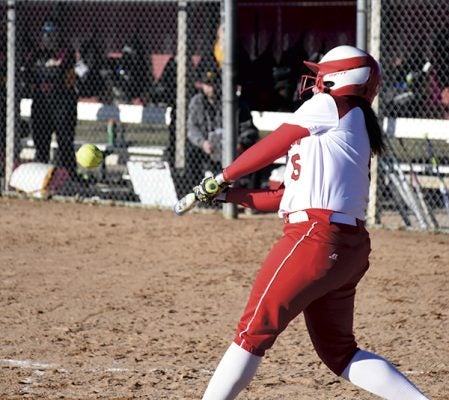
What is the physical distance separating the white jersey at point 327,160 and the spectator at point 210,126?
736 cm

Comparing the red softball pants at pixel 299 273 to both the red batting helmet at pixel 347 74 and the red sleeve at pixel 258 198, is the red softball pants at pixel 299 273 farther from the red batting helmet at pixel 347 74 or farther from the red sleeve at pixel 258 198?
the red batting helmet at pixel 347 74

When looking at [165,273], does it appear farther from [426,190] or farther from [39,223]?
[426,190]

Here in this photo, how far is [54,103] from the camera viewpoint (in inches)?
536

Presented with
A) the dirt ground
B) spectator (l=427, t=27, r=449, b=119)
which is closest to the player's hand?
the dirt ground

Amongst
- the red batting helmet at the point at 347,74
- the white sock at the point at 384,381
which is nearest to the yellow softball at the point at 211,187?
the red batting helmet at the point at 347,74

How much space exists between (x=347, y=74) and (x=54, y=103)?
9.59 meters

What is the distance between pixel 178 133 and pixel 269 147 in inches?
384

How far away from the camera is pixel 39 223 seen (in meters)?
11.0

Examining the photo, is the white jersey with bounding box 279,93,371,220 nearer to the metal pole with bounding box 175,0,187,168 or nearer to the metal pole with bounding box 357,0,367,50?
the metal pole with bounding box 357,0,367,50

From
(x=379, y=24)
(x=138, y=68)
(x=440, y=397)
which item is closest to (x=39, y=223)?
(x=379, y=24)

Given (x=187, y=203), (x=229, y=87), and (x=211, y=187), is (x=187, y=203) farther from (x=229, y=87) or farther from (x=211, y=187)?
(x=229, y=87)

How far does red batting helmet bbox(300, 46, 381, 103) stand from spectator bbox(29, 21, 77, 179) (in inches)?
362

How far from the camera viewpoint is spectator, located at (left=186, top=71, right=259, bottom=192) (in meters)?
11.8

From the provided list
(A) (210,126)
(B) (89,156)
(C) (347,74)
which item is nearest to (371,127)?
(C) (347,74)
